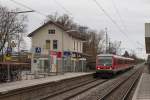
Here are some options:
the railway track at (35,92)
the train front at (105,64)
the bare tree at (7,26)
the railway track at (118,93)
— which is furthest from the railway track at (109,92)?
the bare tree at (7,26)

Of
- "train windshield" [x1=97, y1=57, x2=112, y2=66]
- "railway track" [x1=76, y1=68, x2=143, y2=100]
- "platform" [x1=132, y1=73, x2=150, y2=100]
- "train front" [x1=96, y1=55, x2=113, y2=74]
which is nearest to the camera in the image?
"platform" [x1=132, y1=73, x2=150, y2=100]

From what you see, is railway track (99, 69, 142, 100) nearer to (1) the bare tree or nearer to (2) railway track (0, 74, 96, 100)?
(2) railway track (0, 74, 96, 100)

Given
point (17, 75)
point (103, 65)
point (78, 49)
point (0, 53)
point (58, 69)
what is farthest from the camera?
point (78, 49)

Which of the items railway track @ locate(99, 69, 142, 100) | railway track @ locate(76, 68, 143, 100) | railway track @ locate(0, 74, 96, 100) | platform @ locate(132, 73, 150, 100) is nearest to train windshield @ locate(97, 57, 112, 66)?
railway track @ locate(76, 68, 143, 100)

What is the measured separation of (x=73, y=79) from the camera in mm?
39469

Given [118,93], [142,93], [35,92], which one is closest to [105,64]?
[118,93]

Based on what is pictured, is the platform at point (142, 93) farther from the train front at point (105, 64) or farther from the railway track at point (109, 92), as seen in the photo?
the train front at point (105, 64)

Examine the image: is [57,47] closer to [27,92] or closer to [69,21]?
[69,21]

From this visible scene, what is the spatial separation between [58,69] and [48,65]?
343cm

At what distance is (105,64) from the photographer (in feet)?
148

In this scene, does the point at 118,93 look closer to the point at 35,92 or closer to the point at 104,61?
the point at 35,92

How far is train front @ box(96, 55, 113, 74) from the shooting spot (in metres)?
44.8

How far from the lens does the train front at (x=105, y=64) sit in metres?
44.8

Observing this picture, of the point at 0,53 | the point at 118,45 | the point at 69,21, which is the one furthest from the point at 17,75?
the point at 118,45
